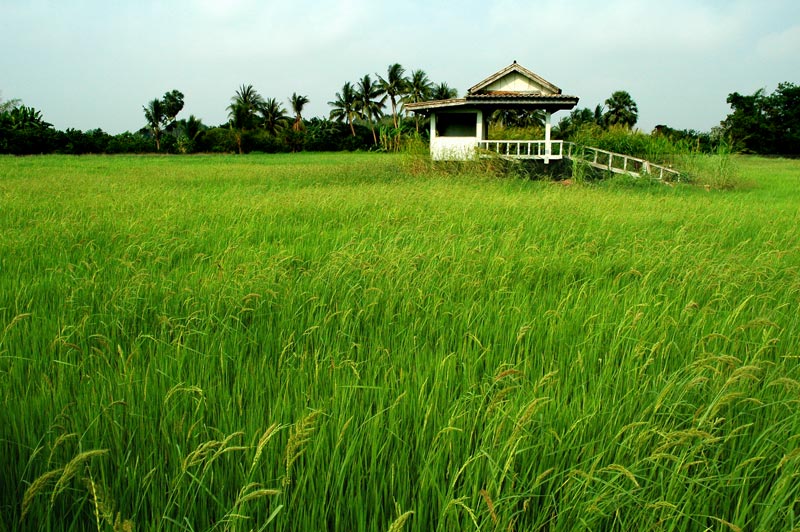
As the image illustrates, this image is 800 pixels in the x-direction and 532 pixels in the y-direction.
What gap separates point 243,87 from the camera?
60.4m

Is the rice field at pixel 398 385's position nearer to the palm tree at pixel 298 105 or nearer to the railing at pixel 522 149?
the railing at pixel 522 149

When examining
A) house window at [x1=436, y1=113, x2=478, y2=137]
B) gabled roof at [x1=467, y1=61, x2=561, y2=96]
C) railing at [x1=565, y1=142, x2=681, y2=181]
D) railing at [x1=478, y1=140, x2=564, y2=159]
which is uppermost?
gabled roof at [x1=467, y1=61, x2=561, y2=96]

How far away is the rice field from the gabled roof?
50.4ft

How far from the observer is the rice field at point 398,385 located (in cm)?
161

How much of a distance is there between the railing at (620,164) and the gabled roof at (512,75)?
7.66 feet

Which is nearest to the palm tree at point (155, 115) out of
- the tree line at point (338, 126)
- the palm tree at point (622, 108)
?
the tree line at point (338, 126)

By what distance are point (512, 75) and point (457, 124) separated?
105 inches

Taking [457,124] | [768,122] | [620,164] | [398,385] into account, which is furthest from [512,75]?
[768,122]

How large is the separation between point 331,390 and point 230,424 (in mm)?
463

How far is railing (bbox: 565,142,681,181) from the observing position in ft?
54.4

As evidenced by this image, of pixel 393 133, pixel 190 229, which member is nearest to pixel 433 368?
pixel 190 229

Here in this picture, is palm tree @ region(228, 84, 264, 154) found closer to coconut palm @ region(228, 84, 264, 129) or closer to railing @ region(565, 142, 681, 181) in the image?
coconut palm @ region(228, 84, 264, 129)

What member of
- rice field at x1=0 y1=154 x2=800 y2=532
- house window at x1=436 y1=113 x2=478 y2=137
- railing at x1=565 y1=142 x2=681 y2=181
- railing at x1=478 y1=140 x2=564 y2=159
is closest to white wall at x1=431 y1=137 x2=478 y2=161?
railing at x1=478 y1=140 x2=564 y2=159

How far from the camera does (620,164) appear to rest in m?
19.0
